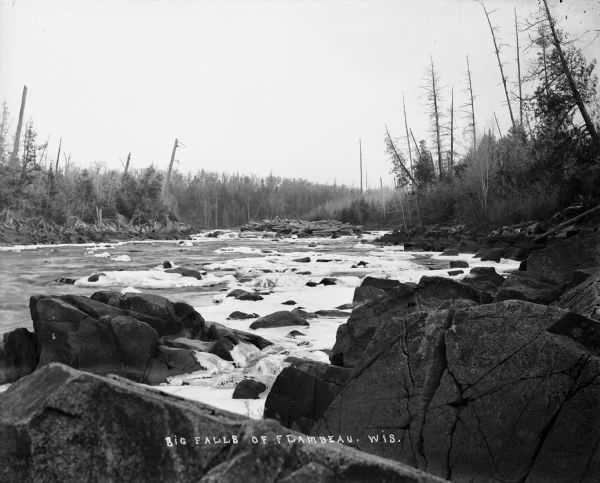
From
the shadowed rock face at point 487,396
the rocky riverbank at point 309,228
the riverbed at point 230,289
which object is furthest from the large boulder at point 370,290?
the rocky riverbank at point 309,228

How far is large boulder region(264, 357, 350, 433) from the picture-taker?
3619mm

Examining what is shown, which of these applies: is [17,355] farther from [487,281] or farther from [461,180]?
[461,180]

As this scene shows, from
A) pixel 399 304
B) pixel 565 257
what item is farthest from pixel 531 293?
pixel 565 257

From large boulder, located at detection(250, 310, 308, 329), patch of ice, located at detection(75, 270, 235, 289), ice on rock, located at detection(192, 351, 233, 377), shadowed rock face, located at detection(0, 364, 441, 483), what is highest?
shadowed rock face, located at detection(0, 364, 441, 483)

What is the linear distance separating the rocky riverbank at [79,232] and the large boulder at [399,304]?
27.9m

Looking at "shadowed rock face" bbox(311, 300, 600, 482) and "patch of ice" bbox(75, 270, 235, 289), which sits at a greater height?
"shadowed rock face" bbox(311, 300, 600, 482)

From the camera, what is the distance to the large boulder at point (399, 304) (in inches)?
200

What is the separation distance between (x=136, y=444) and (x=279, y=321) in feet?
19.8

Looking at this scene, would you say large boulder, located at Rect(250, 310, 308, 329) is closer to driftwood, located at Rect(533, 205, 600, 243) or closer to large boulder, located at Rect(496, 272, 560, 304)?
large boulder, located at Rect(496, 272, 560, 304)

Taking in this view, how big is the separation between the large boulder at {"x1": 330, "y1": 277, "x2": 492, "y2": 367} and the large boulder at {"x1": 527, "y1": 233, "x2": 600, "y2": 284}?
14.8 feet

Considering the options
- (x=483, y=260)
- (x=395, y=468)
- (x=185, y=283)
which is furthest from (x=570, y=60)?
(x=395, y=468)

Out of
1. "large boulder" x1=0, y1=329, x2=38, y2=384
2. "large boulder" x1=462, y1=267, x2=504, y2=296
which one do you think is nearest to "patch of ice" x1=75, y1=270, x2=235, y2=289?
"large boulder" x1=0, y1=329, x2=38, y2=384

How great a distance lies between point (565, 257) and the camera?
31.1 ft

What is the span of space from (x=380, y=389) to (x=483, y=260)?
1422cm
